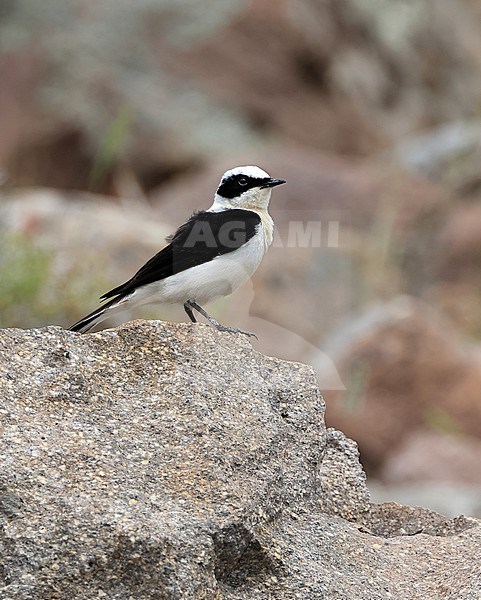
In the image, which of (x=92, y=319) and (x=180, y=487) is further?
(x=92, y=319)

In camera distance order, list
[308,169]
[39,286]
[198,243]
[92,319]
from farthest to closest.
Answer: [308,169], [39,286], [198,243], [92,319]

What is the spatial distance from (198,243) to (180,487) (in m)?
2.29

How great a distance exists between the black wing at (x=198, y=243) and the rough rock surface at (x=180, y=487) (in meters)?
1.29

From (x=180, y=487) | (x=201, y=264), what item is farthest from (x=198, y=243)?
(x=180, y=487)

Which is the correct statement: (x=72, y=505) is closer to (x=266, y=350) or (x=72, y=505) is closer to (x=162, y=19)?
(x=266, y=350)

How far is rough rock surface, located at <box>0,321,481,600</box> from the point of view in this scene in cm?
323

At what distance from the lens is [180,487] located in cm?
349

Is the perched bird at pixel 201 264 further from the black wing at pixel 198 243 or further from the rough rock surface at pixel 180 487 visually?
the rough rock surface at pixel 180 487

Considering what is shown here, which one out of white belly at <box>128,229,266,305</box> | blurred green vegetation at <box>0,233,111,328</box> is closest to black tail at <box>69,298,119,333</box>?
white belly at <box>128,229,266,305</box>

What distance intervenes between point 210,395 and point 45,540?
0.90 m

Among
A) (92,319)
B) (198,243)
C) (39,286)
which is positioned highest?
(39,286)

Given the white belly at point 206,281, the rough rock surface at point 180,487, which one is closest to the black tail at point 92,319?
the white belly at point 206,281

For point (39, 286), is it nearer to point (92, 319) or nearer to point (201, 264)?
point (201, 264)

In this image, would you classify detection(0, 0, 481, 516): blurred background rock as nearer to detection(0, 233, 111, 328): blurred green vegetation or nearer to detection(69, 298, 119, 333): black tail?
detection(0, 233, 111, 328): blurred green vegetation
